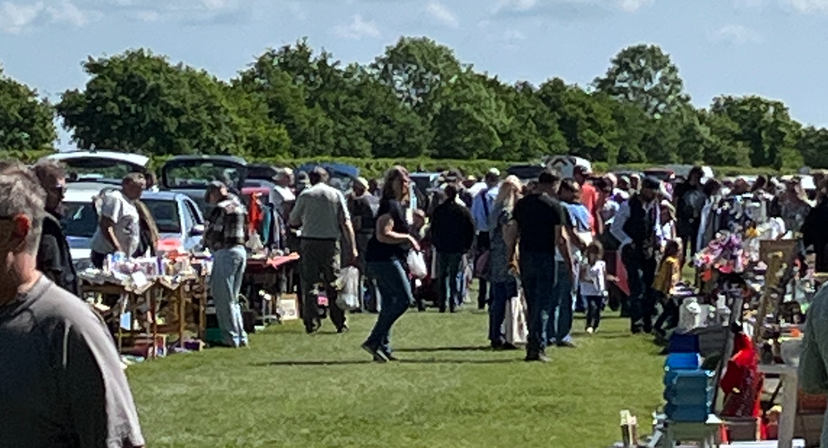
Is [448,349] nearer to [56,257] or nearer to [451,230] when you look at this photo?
[451,230]

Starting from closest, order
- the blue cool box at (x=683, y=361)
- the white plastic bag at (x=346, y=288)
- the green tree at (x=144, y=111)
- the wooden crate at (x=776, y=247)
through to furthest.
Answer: the blue cool box at (x=683, y=361) < the wooden crate at (x=776, y=247) < the white plastic bag at (x=346, y=288) < the green tree at (x=144, y=111)

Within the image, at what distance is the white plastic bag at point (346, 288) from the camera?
21125 mm

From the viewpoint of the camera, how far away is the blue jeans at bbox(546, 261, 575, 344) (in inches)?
757

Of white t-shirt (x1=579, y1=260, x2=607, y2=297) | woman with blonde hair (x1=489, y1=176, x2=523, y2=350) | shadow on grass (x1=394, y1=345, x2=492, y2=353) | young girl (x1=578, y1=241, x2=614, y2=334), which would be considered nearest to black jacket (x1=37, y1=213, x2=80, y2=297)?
woman with blonde hair (x1=489, y1=176, x2=523, y2=350)

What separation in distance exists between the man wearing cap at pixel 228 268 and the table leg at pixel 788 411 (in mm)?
10083

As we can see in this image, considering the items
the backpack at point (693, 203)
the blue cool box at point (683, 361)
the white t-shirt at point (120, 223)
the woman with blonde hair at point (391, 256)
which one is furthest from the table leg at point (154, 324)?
the backpack at point (693, 203)

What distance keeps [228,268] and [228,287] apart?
0.66ft

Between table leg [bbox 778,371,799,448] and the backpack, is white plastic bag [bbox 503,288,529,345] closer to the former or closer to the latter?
table leg [bbox 778,371,799,448]

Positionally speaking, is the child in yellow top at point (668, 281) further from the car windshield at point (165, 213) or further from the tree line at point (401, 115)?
the tree line at point (401, 115)

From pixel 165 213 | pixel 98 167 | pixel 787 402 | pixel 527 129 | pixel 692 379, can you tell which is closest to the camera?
pixel 692 379

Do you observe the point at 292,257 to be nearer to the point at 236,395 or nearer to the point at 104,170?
the point at 236,395

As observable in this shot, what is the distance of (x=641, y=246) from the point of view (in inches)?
836

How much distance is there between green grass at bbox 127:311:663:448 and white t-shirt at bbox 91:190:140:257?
1215 mm

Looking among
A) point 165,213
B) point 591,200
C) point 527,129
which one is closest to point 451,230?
point 591,200
